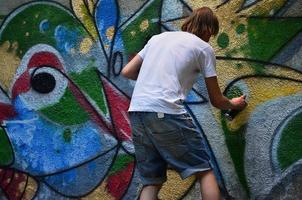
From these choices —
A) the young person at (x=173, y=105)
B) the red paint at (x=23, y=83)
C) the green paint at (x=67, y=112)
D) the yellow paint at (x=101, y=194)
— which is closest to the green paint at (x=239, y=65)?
the young person at (x=173, y=105)

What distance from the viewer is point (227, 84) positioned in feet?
13.5

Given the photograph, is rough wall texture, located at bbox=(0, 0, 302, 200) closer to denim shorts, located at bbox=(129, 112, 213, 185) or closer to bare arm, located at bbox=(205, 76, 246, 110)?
bare arm, located at bbox=(205, 76, 246, 110)

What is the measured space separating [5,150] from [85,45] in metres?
1.08

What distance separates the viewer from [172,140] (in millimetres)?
3389

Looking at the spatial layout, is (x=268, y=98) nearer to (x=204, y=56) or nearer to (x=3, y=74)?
(x=204, y=56)

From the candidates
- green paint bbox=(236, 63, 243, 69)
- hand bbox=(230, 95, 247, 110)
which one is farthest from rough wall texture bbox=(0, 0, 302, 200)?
hand bbox=(230, 95, 247, 110)

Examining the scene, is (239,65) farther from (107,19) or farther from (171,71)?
(107,19)

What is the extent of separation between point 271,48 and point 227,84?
1.31ft

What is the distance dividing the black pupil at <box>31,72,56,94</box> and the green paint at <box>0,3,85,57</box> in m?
0.23

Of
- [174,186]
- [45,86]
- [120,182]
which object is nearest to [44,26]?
[45,86]

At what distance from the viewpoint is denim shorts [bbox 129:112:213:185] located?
3379 mm

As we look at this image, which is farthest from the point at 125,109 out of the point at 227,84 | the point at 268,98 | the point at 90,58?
the point at 268,98

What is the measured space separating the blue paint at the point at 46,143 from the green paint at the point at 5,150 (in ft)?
0.15

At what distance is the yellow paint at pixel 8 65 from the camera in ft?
15.1
